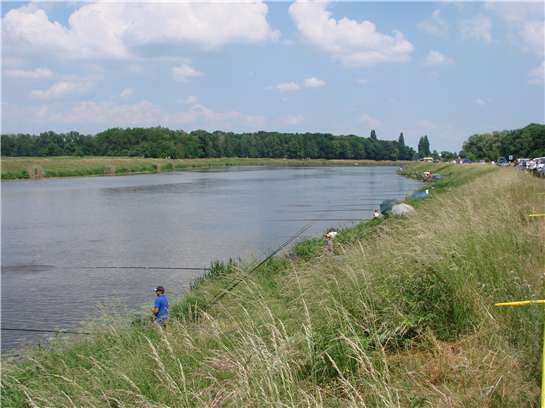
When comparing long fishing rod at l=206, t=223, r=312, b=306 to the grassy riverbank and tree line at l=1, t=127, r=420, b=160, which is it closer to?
the grassy riverbank

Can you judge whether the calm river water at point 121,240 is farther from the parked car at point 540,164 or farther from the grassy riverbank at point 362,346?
the parked car at point 540,164

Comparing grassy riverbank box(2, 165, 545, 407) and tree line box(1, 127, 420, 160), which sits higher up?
tree line box(1, 127, 420, 160)

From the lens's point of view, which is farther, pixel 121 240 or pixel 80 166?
pixel 80 166

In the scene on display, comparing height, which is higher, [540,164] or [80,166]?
[80,166]

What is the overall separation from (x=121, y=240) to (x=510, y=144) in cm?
8462

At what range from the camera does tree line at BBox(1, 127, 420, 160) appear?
518ft

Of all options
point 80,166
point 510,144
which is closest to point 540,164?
point 510,144

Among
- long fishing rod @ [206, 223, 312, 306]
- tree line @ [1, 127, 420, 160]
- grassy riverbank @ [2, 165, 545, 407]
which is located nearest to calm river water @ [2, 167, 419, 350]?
long fishing rod @ [206, 223, 312, 306]

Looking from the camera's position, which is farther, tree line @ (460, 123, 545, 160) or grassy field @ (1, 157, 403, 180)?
tree line @ (460, 123, 545, 160)

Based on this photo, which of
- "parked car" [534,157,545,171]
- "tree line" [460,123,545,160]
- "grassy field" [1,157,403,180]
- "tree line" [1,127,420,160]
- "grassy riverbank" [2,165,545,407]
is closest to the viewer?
"grassy riverbank" [2,165,545,407]

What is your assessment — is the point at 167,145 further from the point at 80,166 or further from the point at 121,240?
the point at 121,240

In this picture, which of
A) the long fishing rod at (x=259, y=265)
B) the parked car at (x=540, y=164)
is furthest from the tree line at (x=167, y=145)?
the long fishing rod at (x=259, y=265)

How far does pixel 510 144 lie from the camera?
9662cm

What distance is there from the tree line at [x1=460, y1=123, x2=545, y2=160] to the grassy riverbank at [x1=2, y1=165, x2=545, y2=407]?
80369mm
